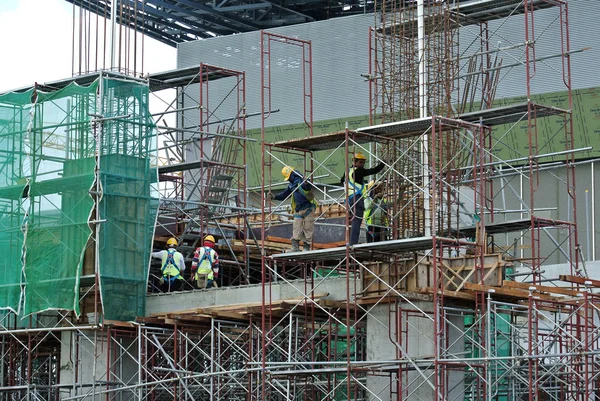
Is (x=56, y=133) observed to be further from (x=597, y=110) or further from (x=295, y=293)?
(x=597, y=110)

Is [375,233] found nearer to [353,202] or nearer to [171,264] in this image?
[353,202]

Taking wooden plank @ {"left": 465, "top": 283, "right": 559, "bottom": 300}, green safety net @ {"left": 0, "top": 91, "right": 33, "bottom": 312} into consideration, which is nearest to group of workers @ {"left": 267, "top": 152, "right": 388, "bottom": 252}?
wooden plank @ {"left": 465, "top": 283, "right": 559, "bottom": 300}

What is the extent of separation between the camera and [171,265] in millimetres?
33031

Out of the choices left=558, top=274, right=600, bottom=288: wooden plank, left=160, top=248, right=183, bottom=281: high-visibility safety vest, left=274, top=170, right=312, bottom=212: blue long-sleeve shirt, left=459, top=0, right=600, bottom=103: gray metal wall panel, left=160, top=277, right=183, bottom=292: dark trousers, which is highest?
left=459, top=0, right=600, bottom=103: gray metal wall panel

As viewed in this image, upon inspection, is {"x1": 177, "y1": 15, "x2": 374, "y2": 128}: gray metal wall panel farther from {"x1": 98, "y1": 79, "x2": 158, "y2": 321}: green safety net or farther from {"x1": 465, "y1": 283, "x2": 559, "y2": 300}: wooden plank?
{"x1": 465, "y1": 283, "x2": 559, "y2": 300}: wooden plank

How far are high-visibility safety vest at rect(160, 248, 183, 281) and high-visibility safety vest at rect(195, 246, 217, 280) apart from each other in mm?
815

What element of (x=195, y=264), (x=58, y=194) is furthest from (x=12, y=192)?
(x=195, y=264)

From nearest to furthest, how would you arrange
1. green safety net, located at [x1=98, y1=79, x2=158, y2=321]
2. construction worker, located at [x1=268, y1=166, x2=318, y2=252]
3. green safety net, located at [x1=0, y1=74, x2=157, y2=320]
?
construction worker, located at [x1=268, y1=166, x2=318, y2=252], green safety net, located at [x1=98, y1=79, x2=158, y2=321], green safety net, located at [x1=0, y1=74, x2=157, y2=320]

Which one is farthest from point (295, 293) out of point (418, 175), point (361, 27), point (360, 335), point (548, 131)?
point (361, 27)

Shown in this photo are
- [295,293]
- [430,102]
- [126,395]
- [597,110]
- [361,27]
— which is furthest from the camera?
[361,27]

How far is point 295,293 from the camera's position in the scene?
28641mm

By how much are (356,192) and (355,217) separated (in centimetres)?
72

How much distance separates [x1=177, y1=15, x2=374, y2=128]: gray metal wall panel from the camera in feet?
173

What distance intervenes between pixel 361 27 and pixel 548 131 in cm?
1046
